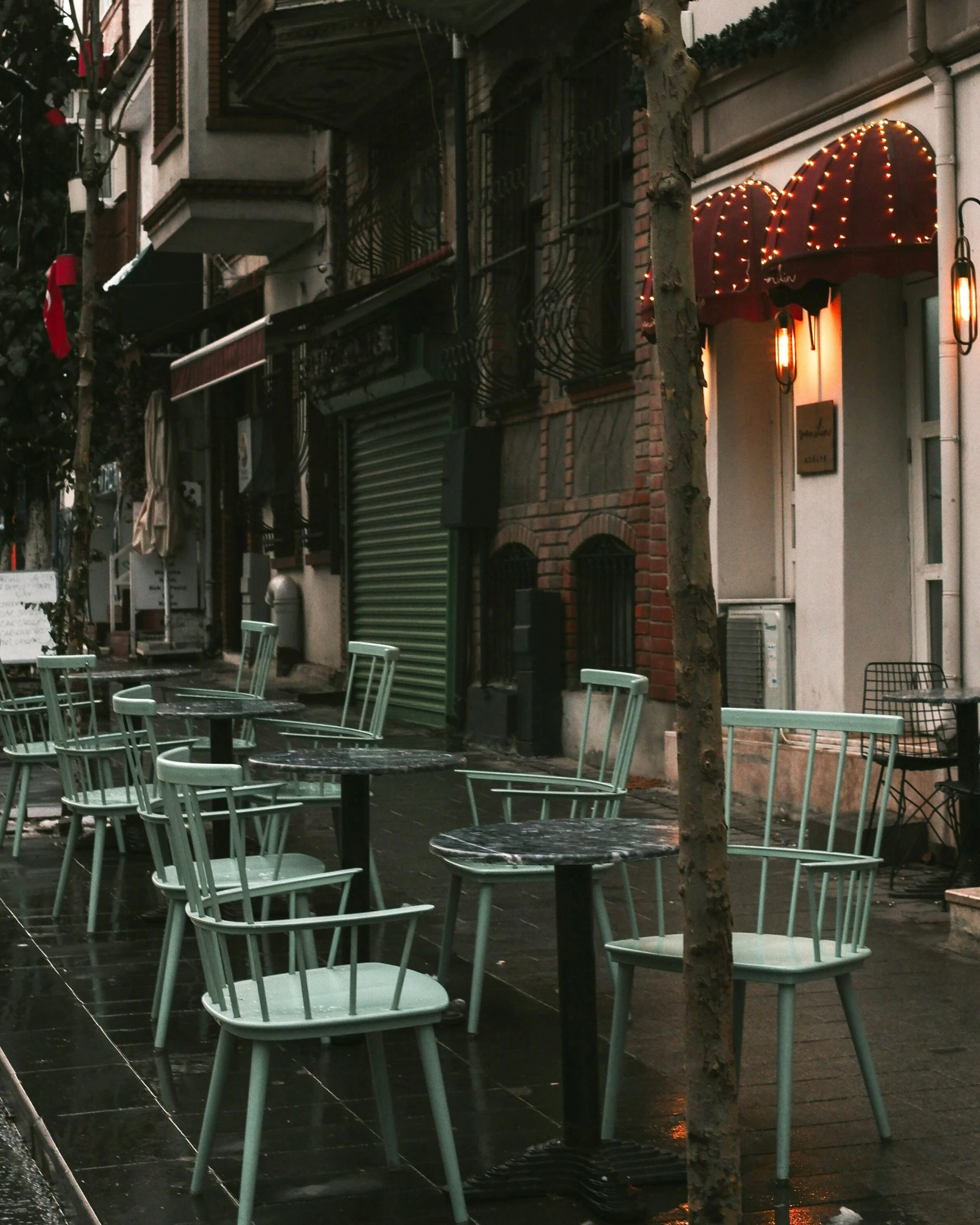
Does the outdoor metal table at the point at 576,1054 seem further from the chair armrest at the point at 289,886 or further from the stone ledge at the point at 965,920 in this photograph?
the stone ledge at the point at 965,920

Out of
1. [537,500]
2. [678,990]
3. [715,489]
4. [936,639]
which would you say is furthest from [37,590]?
[678,990]

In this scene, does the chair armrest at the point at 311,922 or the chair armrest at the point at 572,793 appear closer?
the chair armrest at the point at 311,922

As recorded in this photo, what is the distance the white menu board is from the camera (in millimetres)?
13633

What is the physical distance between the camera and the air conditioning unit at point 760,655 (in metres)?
11.5

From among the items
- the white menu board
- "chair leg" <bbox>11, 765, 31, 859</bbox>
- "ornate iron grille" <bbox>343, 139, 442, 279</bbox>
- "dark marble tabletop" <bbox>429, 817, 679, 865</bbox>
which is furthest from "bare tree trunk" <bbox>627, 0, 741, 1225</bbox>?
"ornate iron grille" <bbox>343, 139, 442, 279</bbox>

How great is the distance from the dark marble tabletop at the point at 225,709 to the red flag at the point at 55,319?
20.6 feet

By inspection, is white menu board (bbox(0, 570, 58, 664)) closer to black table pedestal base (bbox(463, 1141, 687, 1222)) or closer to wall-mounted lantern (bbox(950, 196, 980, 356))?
wall-mounted lantern (bbox(950, 196, 980, 356))

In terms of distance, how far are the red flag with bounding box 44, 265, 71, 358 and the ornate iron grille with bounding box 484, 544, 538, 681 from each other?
4122 mm

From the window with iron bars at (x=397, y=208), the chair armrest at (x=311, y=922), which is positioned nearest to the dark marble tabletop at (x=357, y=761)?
the chair armrest at (x=311, y=922)

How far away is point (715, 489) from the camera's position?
1230 centimetres

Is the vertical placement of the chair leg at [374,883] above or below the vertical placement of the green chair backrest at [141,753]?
below

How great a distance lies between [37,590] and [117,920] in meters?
6.10

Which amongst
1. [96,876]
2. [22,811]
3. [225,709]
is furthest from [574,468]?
[96,876]

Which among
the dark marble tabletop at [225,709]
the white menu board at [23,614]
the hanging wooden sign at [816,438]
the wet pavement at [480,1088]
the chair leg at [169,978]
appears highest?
the hanging wooden sign at [816,438]
